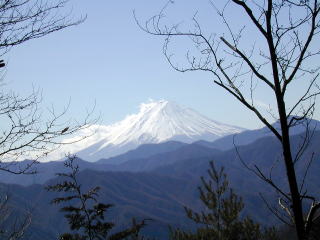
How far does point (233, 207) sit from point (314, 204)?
350 inches

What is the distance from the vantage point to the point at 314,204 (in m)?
3.24

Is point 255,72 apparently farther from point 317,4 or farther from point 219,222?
point 219,222

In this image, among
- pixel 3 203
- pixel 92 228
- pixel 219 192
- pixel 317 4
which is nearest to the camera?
pixel 317 4

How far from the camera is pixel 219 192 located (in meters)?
11.7

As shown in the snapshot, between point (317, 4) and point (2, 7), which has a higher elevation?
point (2, 7)

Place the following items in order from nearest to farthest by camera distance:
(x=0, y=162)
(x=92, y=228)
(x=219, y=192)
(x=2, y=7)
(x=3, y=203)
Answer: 1. (x=2, y=7)
2. (x=0, y=162)
3. (x=3, y=203)
4. (x=92, y=228)
5. (x=219, y=192)

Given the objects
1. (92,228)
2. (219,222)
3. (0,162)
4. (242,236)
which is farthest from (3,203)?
(242,236)

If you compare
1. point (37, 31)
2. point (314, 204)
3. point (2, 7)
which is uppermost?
point (2, 7)

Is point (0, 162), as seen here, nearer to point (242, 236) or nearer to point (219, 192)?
point (219, 192)

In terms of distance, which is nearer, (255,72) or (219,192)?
(255,72)

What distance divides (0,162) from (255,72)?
346cm

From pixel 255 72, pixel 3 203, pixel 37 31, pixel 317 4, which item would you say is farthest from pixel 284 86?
pixel 3 203

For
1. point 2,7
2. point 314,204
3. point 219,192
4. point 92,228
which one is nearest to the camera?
point 314,204

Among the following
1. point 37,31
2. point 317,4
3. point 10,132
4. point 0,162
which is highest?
point 37,31
